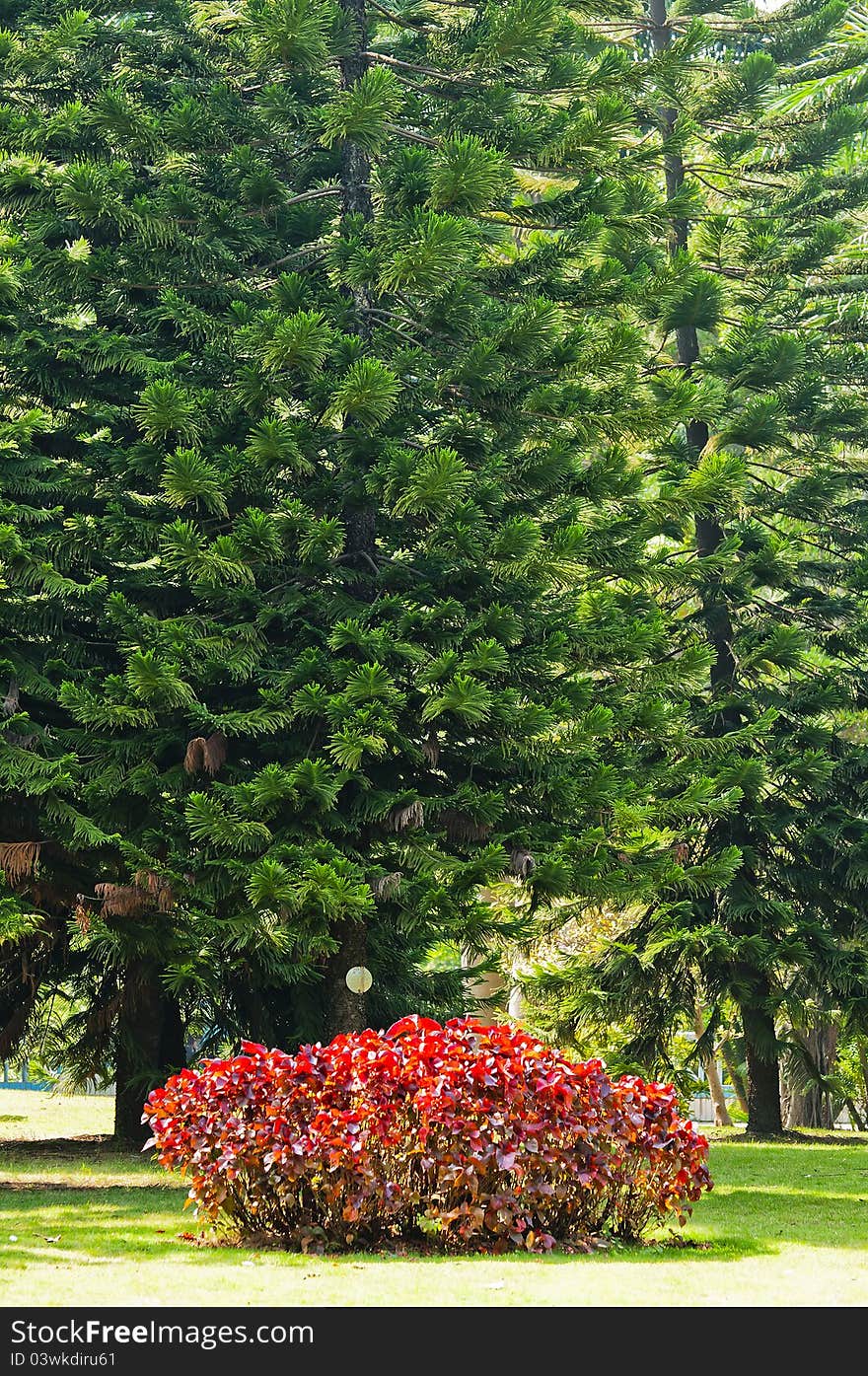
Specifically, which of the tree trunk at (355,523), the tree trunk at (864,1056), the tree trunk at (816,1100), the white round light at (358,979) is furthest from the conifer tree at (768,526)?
the tree trunk at (816,1100)

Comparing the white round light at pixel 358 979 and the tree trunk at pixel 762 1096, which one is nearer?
the white round light at pixel 358 979

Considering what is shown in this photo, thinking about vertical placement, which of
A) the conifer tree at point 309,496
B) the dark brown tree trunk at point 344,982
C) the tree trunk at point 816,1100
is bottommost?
the tree trunk at point 816,1100

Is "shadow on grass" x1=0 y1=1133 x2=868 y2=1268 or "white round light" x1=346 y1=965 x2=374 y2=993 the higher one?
"white round light" x1=346 y1=965 x2=374 y2=993

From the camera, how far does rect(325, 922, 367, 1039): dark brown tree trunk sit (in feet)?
35.7

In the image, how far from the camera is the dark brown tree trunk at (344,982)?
10875 mm

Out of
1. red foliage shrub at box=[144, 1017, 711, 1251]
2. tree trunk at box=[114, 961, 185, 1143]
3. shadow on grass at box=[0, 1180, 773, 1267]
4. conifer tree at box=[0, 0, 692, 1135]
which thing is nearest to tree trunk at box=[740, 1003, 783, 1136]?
conifer tree at box=[0, 0, 692, 1135]

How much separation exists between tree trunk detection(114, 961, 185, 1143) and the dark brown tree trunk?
66.4 inches

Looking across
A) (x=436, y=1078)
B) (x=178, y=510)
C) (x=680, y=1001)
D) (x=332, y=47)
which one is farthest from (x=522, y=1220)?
(x=332, y=47)

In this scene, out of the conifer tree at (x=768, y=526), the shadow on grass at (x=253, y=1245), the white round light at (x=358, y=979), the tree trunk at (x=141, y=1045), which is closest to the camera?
the shadow on grass at (x=253, y=1245)

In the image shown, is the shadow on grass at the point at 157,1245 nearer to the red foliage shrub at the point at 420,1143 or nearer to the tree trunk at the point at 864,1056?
the red foliage shrub at the point at 420,1143

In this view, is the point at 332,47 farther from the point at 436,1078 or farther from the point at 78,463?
the point at 436,1078

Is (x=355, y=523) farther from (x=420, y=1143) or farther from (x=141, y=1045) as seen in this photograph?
(x=420, y=1143)

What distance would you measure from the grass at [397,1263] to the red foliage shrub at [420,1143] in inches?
10.3

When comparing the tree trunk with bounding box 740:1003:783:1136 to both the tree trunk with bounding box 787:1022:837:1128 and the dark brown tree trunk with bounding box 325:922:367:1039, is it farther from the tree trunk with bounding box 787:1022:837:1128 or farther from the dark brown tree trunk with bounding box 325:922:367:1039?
the dark brown tree trunk with bounding box 325:922:367:1039
